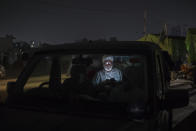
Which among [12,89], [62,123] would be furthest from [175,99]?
[12,89]

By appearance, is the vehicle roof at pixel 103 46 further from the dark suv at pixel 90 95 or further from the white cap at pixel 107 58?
the white cap at pixel 107 58

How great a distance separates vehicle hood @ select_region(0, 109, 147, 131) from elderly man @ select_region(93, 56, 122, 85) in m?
0.76

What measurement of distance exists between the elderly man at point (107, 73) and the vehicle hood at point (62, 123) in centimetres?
76

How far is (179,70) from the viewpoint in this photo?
2255cm

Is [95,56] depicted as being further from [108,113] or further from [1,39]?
[1,39]

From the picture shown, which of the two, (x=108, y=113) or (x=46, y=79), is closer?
(x=108, y=113)

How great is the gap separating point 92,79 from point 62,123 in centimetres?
89

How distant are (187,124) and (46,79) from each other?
16.3 feet

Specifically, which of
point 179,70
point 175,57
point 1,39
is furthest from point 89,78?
point 1,39

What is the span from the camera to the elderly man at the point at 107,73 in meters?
2.78

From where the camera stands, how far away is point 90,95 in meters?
2.40

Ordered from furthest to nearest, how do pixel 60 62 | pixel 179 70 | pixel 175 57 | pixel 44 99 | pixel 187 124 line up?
pixel 175 57
pixel 179 70
pixel 187 124
pixel 60 62
pixel 44 99

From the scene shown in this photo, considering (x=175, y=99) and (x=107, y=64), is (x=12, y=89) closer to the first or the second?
(x=107, y=64)

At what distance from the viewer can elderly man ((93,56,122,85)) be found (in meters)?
2.78
